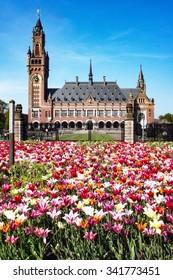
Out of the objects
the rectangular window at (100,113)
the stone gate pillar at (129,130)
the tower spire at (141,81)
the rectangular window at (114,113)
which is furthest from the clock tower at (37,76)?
the stone gate pillar at (129,130)

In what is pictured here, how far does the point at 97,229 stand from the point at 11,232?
27.3 inches

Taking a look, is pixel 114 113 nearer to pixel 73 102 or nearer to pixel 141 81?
pixel 73 102

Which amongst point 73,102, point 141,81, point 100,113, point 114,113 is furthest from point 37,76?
point 141,81

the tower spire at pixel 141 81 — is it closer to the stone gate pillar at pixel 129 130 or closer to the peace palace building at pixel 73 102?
the peace palace building at pixel 73 102

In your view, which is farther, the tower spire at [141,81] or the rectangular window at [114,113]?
the tower spire at [141,81]

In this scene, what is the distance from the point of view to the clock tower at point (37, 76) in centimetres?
8381

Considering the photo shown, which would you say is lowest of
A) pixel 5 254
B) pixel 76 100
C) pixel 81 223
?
pixel 5 254

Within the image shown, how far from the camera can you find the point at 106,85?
87.0 metres

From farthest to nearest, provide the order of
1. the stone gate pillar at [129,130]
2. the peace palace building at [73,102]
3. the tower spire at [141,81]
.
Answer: the tower spire at [141,81]
the peace palace building at [73,102]
the stone gate pillar at [129,130]

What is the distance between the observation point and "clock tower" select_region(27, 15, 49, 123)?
83812 mm

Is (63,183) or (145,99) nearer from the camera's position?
(63,183)

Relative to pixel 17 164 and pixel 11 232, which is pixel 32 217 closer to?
pixel 11 232
